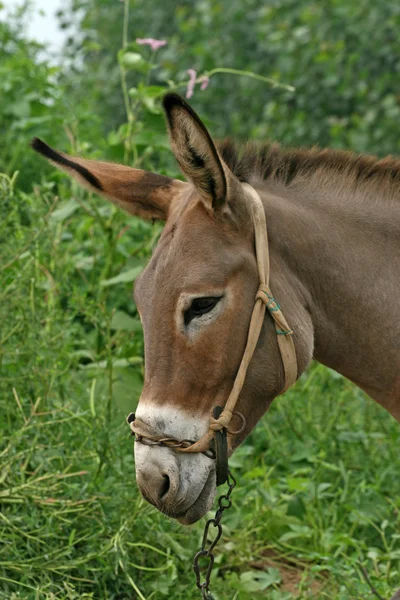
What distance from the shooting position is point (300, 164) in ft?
9.48

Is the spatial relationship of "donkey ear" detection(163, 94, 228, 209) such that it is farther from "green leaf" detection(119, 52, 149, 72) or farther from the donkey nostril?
"green leaf" detection(119, 52, 149, 72)

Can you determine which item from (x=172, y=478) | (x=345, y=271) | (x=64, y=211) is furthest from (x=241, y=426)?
(x=64, y=211)

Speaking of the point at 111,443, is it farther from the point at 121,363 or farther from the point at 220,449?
the point at 220,449

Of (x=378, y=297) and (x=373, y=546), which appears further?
(x=373, y=546)

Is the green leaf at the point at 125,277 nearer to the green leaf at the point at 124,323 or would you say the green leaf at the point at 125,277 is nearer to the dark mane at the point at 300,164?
the green leaf at the point at 124,323

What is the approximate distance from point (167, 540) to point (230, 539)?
0.43 meters

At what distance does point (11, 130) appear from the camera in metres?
5.84

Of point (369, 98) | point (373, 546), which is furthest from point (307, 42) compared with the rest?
point (373, 546)

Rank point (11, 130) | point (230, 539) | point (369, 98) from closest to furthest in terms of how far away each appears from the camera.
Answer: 1. point (230, 539)
2. point (11, 130)
3. point (369, 98)

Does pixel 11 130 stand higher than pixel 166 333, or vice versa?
pixel 166 333

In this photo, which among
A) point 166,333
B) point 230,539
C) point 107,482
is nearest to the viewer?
point 166,333

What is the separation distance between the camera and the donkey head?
2422 mm

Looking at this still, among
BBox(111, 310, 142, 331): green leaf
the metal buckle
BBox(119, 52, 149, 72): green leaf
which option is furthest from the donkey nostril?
BBox(119, 52, 149, 72): green leaf

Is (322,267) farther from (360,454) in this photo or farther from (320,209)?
(360,454)
